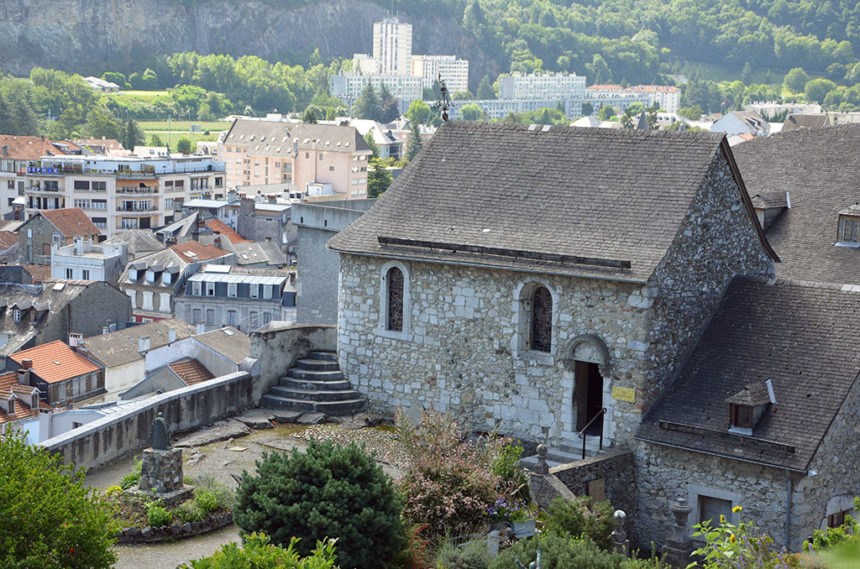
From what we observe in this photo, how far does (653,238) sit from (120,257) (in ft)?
254

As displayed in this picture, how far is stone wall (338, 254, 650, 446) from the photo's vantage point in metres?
22.9

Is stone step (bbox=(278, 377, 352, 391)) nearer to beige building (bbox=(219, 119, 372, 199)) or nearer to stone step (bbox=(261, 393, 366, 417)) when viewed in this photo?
stone step (bbox=(261, 393, 366, 417))

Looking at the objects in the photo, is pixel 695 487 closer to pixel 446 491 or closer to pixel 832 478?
pixel 832 478

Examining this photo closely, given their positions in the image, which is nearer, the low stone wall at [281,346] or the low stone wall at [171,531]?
the low stone wall at [171,531]

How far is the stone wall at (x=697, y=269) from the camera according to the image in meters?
22.8

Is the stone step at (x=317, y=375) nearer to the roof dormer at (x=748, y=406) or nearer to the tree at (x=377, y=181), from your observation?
the roof dormer at (x=748, y=406)

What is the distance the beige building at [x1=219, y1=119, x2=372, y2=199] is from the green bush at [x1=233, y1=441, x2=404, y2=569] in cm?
15873

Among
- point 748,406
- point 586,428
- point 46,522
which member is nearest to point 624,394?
point 586,428

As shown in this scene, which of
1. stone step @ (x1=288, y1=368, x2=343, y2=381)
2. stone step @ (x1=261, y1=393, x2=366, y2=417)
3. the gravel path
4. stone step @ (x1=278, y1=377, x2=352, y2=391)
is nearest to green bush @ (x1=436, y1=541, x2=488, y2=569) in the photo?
the gravel path

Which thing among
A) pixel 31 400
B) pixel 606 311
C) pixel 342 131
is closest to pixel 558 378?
pixel 606 311

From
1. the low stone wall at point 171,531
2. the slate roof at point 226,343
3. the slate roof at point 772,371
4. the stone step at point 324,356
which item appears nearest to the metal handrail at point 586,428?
the slate roof at point 772,371

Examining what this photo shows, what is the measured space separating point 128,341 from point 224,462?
48.7m

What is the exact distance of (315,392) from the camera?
26.5 metres

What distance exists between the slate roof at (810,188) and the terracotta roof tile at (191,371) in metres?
13.4
